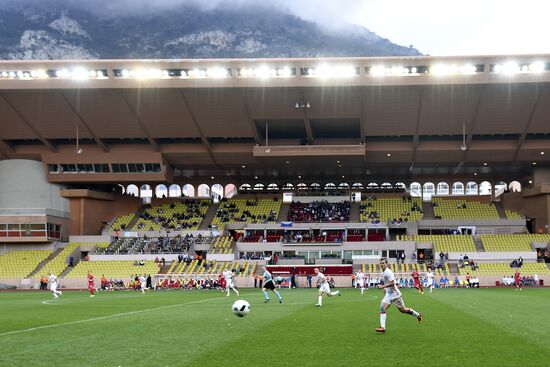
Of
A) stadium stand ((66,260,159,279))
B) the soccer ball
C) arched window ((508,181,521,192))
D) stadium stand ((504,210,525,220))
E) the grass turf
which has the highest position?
arched window ((508,181,521,192))

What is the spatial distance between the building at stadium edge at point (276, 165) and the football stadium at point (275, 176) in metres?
0.19

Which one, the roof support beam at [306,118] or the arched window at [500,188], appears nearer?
the roof support beam at [306,118]

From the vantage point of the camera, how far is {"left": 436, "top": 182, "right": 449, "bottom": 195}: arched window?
79600 millimetres

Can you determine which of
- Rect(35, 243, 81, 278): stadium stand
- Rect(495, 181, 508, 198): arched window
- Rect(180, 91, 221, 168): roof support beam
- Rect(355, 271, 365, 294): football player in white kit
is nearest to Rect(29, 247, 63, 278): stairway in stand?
Rect(35, 243, 81, 278): stadium stand

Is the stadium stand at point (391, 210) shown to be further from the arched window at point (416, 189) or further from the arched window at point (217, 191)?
the arched window at point (217, 191)

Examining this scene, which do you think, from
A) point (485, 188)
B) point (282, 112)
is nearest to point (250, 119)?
point (282, 112)

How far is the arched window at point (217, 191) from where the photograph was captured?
83975mm

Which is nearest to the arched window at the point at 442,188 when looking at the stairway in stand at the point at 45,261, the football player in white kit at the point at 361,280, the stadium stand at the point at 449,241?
the stadium stand at the point at 449,241

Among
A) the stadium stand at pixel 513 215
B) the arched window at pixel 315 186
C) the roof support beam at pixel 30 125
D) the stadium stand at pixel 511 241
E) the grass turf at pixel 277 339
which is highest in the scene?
the roof support beam at pixel 30 125

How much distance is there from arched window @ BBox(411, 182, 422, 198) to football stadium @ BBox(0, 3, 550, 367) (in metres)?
0.24

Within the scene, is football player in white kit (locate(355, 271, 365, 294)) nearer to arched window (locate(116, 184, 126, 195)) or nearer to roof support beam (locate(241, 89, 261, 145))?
roof support beam (locate(241, 89, 261, 145))

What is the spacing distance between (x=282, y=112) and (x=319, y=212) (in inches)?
762

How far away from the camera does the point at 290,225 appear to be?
72.5 meters

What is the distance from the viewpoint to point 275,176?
265ft
